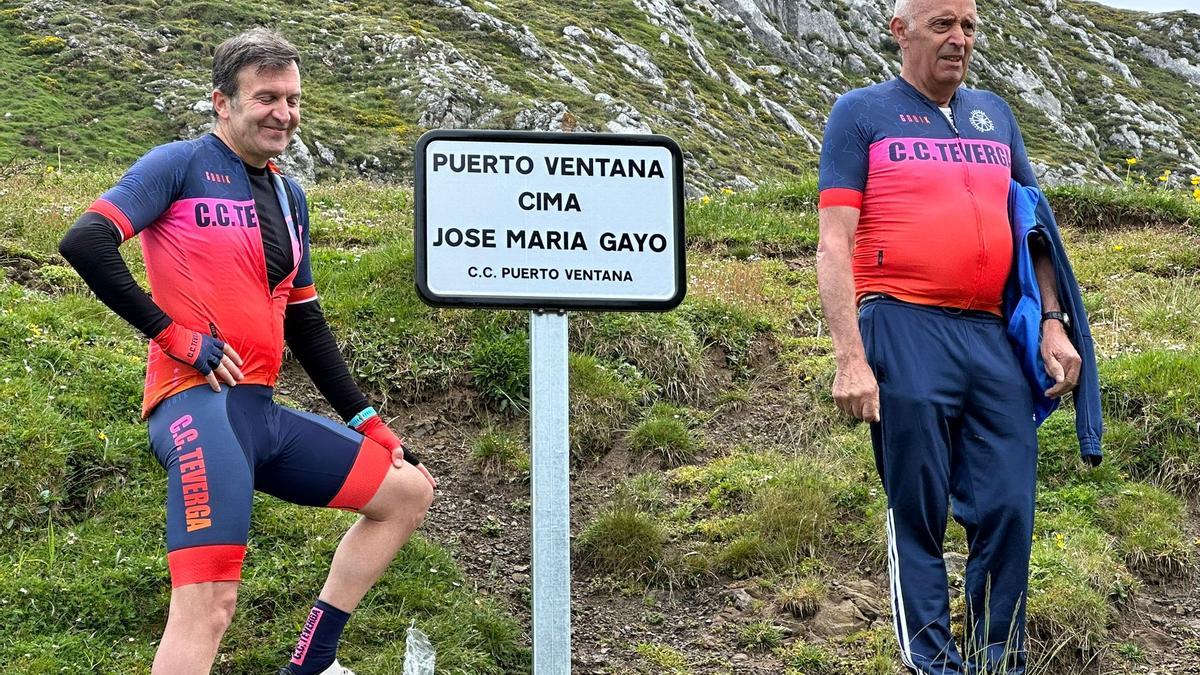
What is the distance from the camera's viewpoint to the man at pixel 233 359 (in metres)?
3.54

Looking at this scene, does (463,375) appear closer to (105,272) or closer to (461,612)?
(461,612)

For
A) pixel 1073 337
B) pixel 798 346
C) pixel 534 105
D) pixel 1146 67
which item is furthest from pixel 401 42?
pixel 1146 67

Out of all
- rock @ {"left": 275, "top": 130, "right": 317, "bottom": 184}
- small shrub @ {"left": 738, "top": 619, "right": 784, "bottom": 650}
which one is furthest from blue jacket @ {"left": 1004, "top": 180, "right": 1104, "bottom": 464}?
rock @ {"left": 275, "top": 130, "right": 317, "bottom": 184}

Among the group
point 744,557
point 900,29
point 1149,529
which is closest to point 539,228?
point 900,29

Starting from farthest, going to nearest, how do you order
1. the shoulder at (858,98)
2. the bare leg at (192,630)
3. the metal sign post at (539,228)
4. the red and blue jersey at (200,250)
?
the shoulder at (858,98) → the red and blue jersey at (200,250) → the bare leg at (192,630) → the metal sign post at (539,228)

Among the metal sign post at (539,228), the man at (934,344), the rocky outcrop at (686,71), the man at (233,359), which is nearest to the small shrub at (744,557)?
the man at (934,344)

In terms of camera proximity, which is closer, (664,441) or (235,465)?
(235,465)

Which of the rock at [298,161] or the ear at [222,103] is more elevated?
the rock at [298,161]

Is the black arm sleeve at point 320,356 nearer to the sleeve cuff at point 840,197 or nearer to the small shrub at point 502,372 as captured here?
the sleeve cuff at point 840,197

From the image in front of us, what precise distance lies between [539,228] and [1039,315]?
194cm

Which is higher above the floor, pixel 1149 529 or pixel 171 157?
pixel 171 157


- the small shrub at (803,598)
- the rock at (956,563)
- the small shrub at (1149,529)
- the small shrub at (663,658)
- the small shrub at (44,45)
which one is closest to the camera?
the small shrub at (663,658)

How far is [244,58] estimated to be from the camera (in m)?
3.90

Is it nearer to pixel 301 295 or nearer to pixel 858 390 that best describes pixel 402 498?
pixel 301 295
